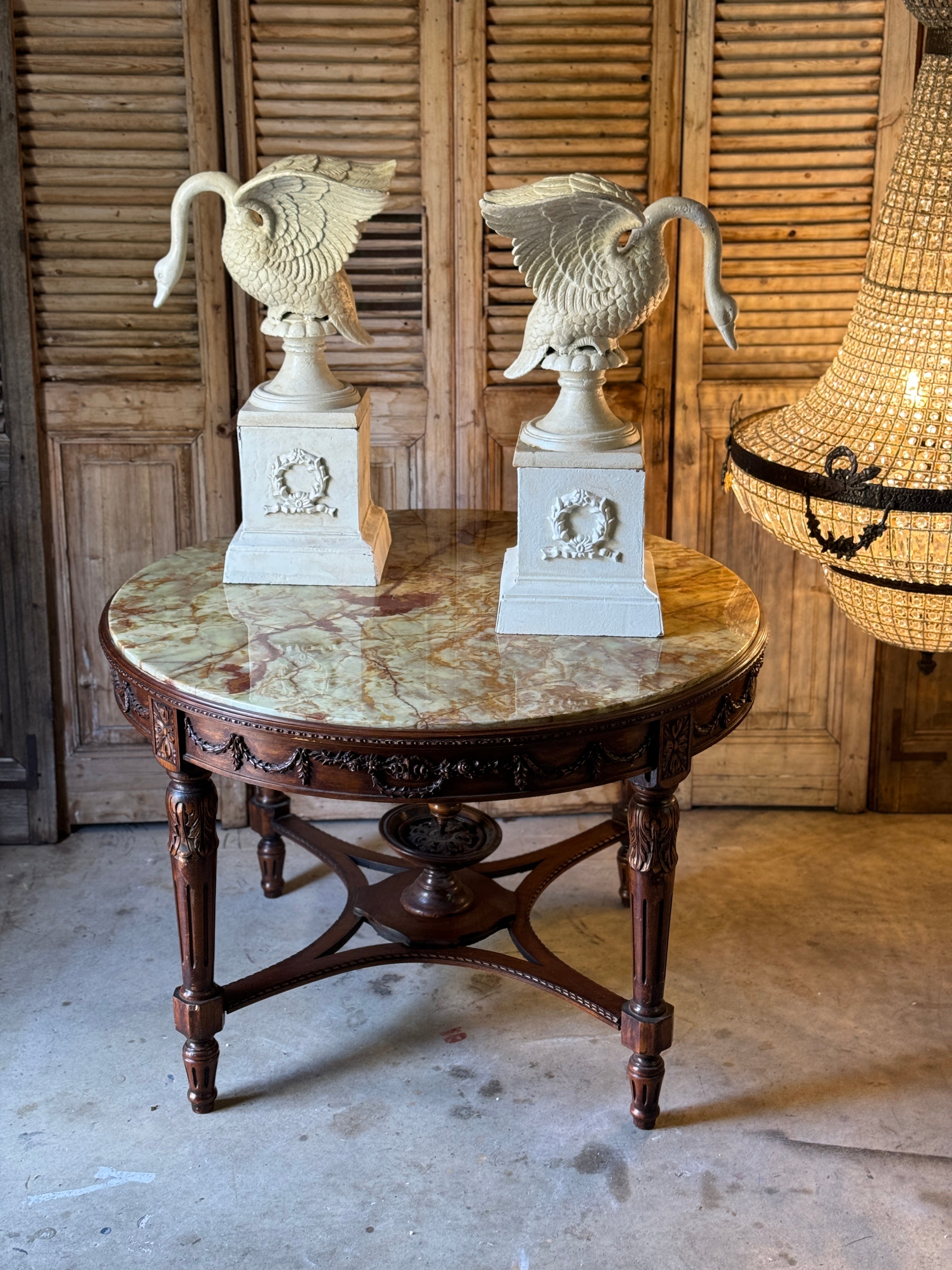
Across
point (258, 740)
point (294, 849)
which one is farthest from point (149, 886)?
point (258, 740)

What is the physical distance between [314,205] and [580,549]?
0.78 m

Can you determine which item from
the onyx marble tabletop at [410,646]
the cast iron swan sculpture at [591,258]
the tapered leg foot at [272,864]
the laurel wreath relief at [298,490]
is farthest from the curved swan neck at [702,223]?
the tapered leg foot at [272,864]

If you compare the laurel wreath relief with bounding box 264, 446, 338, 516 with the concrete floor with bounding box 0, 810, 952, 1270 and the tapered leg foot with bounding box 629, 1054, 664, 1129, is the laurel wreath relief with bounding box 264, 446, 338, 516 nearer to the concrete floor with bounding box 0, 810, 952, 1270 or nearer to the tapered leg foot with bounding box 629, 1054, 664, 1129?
the concrete floor with bounding box 0, 810, 952, 1270

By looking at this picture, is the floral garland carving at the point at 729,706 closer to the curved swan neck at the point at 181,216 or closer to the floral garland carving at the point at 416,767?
the floral garland carving at the point at 416,767

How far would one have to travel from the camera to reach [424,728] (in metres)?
2.30

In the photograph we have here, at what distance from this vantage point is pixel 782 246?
343cm

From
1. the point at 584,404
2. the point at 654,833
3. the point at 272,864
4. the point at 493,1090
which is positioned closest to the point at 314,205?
the point at 584,404

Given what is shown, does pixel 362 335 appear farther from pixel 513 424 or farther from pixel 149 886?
pixel 149 886

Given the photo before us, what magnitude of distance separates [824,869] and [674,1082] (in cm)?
92

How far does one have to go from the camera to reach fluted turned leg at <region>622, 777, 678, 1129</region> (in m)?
2.54

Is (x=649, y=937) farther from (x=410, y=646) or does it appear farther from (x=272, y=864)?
(x=272, y=864)

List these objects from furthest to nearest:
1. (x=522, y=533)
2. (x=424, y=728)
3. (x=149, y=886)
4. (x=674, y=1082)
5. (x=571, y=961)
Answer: (x=149, y=886) → (x=571, y=961) → (x=674, y=1082) → (x=522, y=533) → (x=424, y=728)

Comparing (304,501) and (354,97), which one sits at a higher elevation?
(354,97)

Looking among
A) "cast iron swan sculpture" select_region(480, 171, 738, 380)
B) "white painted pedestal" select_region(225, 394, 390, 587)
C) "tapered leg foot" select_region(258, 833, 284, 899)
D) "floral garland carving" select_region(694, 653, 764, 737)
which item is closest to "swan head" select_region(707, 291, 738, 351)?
"cast iron swan sculpture" select_region(480, 171, 738, 380)
